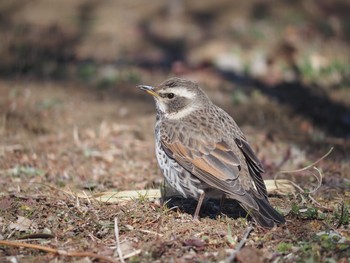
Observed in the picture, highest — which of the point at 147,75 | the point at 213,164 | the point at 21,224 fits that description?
the point at 213,164

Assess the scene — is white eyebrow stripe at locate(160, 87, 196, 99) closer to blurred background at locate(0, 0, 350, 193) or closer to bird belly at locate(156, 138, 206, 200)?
bird belly at locate(156, 138, 206, 200)

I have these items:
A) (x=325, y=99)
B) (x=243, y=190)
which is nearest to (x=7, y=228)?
(x=243, y=190)

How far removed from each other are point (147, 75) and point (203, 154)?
22.1 ft

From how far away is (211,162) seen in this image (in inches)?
279

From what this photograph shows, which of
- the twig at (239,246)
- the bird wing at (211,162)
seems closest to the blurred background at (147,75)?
the bird wing at (211,162)

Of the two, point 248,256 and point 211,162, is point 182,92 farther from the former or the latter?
point 248,256

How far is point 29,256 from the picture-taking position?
6184mm

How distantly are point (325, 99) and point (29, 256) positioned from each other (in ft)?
25.7

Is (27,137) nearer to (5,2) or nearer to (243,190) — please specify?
(243,190)

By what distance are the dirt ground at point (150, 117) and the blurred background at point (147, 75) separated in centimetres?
4

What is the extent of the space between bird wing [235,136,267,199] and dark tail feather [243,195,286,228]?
0.33 metres

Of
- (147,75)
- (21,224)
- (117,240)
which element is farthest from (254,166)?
(147,75)

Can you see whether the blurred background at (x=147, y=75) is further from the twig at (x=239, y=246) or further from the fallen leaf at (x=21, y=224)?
the twig at (x=239, y=246)

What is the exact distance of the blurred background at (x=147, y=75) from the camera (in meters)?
9.83
